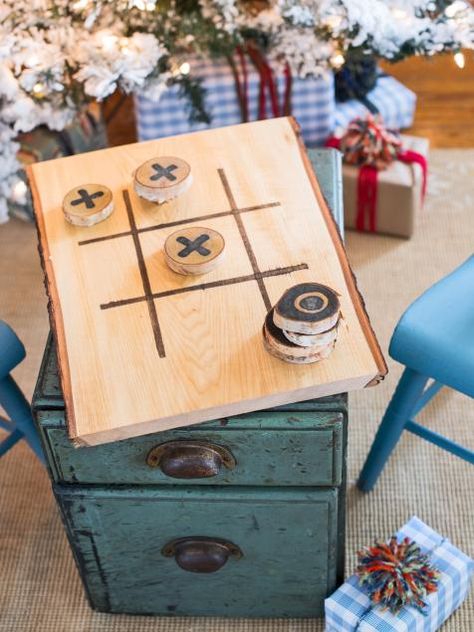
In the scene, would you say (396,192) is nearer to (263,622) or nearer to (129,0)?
(129,0)

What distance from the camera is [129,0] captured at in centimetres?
173

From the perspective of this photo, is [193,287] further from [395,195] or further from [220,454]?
[395,195]

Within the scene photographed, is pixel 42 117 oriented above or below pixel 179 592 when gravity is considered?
above

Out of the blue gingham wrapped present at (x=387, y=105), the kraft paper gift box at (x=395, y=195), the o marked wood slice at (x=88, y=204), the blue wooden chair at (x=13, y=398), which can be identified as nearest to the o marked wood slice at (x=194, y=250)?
the o marked wood slice at (x=88, y=204)

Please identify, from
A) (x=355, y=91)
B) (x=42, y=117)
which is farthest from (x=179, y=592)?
(x=355, y=91)

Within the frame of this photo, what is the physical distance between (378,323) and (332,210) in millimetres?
655

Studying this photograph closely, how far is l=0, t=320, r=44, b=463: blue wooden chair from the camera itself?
56.2 inches

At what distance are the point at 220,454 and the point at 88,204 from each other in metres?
0.44

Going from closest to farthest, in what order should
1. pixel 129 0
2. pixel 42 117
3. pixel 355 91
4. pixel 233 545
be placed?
pixel 233 545 < pixel 129 0 < pixel 42 117 < pixel 355 91

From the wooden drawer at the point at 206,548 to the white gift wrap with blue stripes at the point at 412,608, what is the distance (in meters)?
0.04

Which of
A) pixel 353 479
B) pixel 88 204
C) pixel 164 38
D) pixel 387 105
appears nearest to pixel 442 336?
pixel 353 479

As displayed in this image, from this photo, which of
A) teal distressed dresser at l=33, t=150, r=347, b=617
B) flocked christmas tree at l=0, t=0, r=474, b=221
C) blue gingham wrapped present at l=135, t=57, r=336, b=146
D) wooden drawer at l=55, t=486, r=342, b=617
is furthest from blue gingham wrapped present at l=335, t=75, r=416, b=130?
wooden drawer at l=55, t=486, r=342, b=617

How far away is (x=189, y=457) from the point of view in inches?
44.8

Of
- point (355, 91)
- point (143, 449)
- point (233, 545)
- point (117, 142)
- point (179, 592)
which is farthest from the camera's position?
point (117, 142)
